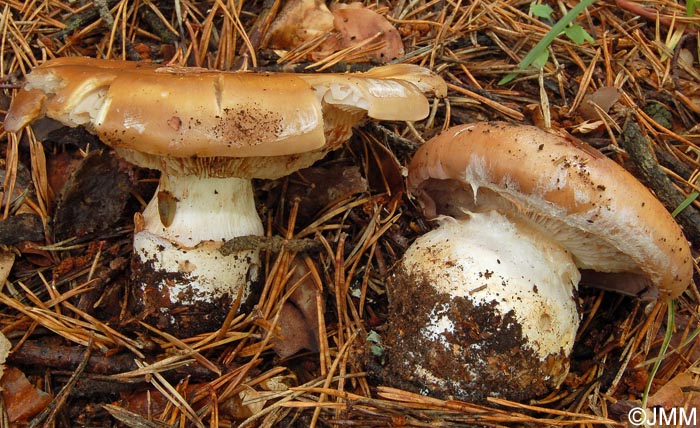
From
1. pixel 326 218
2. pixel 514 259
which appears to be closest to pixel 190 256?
pixel 326 218

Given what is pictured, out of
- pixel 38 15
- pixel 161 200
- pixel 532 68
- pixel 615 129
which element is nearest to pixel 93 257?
pixel 161 200

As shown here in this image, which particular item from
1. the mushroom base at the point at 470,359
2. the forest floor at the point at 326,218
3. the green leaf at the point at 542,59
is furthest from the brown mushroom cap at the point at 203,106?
the green leaf at the point at 542,59

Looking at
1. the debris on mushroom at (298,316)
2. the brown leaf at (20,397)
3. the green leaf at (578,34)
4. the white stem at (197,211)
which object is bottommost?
the brown leaf at (20,397)

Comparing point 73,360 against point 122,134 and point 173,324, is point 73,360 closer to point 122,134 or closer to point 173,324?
point 173,324

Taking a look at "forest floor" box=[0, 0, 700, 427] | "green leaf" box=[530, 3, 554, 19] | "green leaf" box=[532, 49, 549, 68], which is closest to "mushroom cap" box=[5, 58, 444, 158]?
"forest floor" box=[0, 0, 700, 427]

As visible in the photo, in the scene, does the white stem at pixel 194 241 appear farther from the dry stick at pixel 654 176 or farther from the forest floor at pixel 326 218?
the dry stick at pixel 654 176

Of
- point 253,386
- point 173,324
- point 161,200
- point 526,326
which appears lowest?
point 253,386
